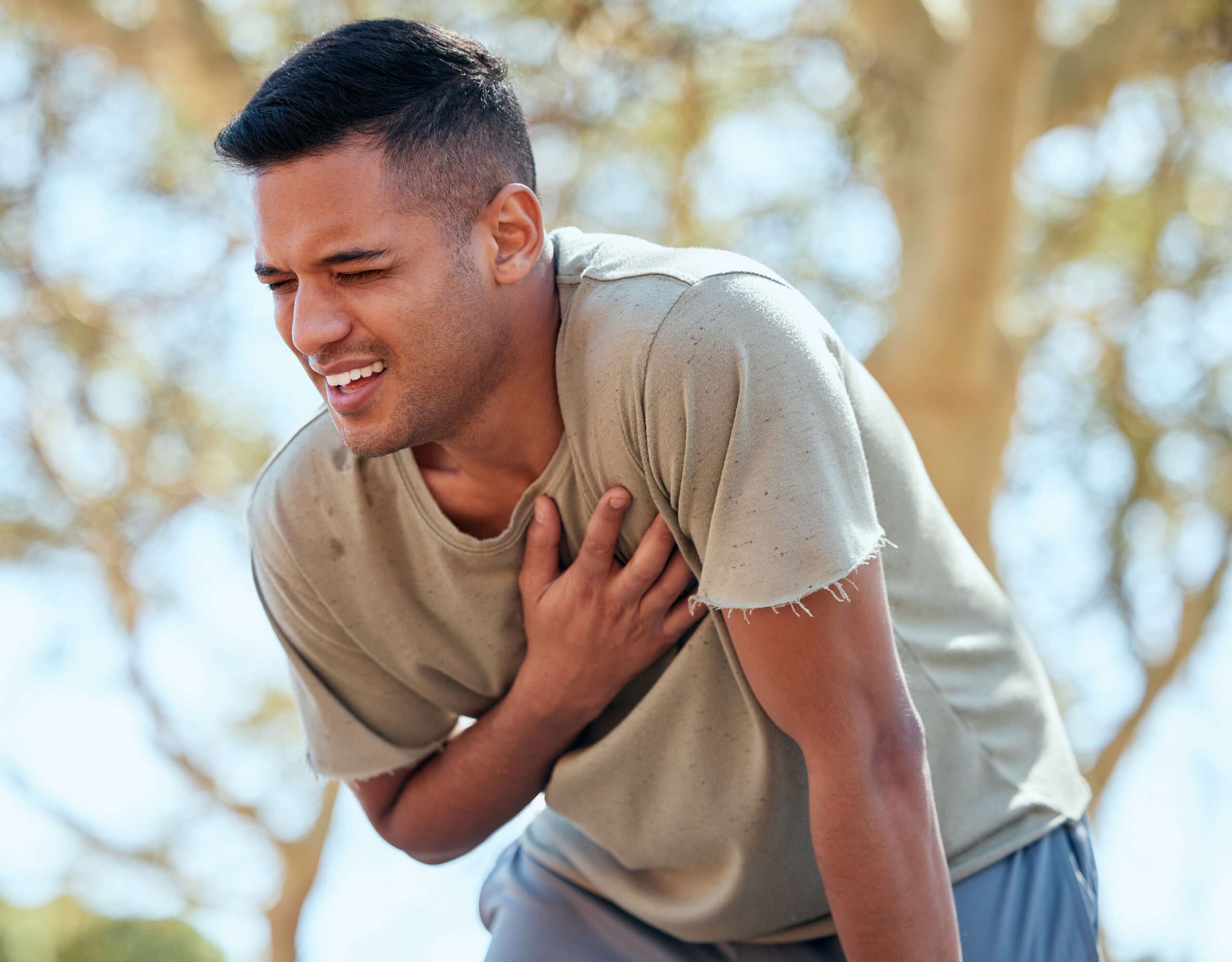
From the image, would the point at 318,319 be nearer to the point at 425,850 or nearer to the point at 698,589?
the point at 698,589

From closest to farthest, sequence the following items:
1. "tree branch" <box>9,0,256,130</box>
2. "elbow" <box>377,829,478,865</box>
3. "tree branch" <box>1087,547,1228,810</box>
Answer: "elbow" <box>377,829,478,865</box> < "tree branch" <box>9,0,256,130</box> < "tree branch" <box>1087,547,1228,810</box>

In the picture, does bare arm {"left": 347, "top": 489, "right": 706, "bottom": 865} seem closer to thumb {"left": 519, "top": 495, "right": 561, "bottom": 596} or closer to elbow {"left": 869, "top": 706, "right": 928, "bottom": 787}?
thumb {"left": 519, "top": 495, "right": 561, "bottom": 596}

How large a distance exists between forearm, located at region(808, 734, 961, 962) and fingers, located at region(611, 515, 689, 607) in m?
0.31

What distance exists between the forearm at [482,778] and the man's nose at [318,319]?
564 mm

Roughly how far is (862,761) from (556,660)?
1.46 ft

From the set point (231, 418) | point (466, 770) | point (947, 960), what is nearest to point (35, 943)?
point (231, 418)

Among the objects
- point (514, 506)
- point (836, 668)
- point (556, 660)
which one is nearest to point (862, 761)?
point (836, 668)

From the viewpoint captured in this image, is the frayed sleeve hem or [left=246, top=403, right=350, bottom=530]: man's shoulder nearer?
the frayed sleeve hem

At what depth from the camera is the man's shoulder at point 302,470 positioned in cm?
178

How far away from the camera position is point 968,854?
5.90ft

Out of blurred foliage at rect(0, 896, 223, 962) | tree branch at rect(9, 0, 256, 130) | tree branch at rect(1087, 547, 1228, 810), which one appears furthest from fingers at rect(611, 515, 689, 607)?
blurred foliage at rect(0, 896, 223, 962)

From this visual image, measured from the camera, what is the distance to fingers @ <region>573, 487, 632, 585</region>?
1579 mm

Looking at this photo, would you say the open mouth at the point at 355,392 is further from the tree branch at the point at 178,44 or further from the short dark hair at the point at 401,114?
the tree branch at the point at 178,44

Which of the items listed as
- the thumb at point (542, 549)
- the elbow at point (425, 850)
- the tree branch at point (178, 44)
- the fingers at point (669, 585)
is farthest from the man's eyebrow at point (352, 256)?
the tree branch at point (178, 44)
